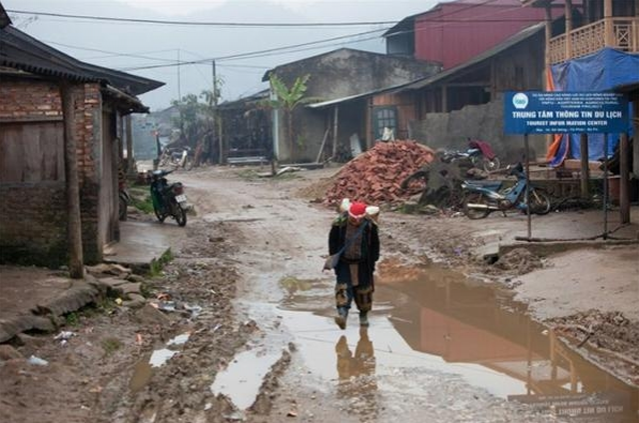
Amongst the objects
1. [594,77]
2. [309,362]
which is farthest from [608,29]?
[309,362]

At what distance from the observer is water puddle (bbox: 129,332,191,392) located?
691 centimetres

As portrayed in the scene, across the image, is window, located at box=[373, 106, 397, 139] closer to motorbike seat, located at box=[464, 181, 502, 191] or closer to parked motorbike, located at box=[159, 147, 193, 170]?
parked motorbike, located at box=[159, 147, 193, 170]

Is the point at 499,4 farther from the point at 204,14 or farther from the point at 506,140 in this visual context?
the point at 204,14

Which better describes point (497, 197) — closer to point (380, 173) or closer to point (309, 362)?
point (380, 173)

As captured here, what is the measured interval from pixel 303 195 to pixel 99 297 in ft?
57.8

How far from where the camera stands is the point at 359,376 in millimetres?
7258

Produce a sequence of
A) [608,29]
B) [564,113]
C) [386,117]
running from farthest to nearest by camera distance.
Result: [386,117] → [608,29] → [564,113]

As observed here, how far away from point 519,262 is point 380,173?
1197 centimetres

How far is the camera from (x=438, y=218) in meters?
19.4

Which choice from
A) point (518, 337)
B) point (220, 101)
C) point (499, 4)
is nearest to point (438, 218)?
point (518, 337)

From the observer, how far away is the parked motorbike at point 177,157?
45.3 meters

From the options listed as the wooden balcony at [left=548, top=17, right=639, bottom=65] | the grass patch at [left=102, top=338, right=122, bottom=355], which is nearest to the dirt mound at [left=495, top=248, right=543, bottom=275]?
the grass patch at [left=102, top=338, right=122, bottom=355]

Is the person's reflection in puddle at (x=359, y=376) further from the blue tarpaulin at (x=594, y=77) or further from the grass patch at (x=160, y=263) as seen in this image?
the blue tarpaulin at (x=594, y=77)

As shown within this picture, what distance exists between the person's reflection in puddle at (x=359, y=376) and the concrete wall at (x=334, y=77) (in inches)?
1248
